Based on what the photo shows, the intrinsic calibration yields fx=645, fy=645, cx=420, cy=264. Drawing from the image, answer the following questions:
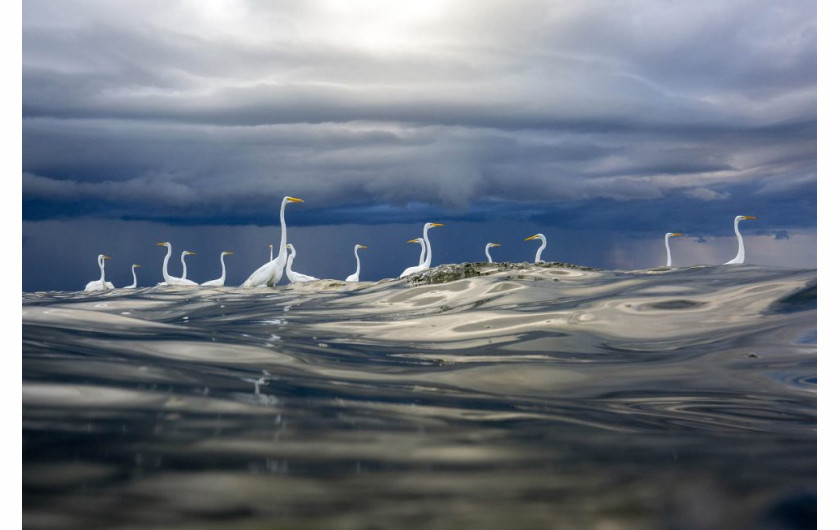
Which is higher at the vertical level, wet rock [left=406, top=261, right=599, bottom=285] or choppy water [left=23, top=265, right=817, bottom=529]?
wet rock [left=406, top=261, right=599, bottom=285]

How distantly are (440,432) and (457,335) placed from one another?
11.1ft

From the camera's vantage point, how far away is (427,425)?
2.55 meters

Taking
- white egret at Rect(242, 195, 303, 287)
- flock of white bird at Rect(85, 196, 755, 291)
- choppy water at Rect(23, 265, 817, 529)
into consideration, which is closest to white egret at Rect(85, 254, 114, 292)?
flock of white bird at Rect(85, 196, 755, 291)

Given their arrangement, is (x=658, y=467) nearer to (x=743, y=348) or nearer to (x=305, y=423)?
(x=305, y=423)

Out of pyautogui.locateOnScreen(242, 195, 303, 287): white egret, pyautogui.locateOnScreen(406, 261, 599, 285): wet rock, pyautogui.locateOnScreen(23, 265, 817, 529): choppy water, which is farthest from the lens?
pyautogui.locateOnScreen(242, 195, 303, 287): white egret

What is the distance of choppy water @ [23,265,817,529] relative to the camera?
1667 millimetres

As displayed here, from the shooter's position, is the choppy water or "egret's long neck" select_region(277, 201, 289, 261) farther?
"egret's long neck" select_region(277, 201, 289, 261)

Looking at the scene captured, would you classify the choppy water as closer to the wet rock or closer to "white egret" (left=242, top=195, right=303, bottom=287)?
the wet rock

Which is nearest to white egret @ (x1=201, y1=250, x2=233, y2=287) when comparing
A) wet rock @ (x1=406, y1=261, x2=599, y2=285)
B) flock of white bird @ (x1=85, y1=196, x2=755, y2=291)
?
flock of white bird @ (x1=85, y1=196, x2=755, y2=291)

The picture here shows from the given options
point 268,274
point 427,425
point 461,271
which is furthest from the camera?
point 268,274

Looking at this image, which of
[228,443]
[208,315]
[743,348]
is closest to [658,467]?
[228,443]

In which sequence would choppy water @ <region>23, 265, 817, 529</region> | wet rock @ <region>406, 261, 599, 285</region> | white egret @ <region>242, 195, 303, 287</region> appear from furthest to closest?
white egret @ <region>242, 195, 303, 287</region> < wet rock @ <region>406, 261, 599, 285</region> < choppy water @ <region>23, 265, 817, 529</region>

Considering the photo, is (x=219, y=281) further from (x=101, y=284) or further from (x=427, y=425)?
(x=427, y=425)

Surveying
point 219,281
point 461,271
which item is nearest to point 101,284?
point 219,281
